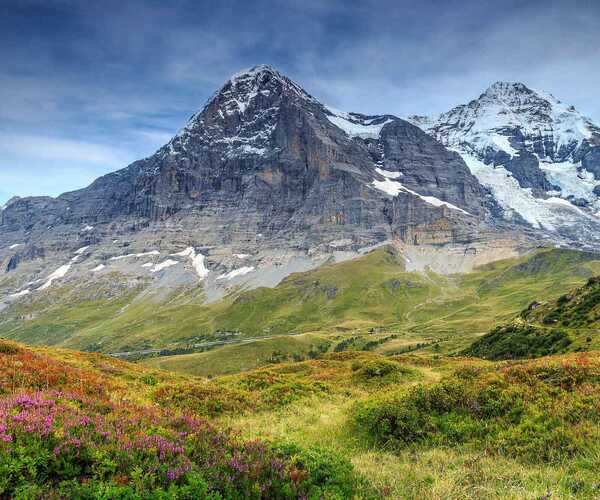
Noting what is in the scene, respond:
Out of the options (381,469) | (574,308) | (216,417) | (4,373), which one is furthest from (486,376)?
(574,308)

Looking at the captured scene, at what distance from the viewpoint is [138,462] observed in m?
8.37

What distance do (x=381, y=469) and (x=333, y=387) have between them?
1492 cm

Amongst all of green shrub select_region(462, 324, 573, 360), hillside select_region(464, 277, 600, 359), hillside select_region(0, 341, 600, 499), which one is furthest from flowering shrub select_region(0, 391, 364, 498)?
green shrub select_region(462, 324, 573, 360)

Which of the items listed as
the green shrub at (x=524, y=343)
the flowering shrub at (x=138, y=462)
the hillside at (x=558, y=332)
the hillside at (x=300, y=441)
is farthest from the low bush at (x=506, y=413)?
the green shrub at (x=524, y=343)

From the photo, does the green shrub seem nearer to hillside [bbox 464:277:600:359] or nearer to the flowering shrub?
hillside [bbox 464:277:600:359]

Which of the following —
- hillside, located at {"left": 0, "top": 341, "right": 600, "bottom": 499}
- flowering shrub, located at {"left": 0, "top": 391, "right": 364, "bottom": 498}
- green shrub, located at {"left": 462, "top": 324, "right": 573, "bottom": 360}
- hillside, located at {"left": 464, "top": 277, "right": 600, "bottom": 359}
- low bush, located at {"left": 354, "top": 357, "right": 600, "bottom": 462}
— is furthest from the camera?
green shrub, located at {"left": 462, "top": 324, "right": 573, "bottom": 360}

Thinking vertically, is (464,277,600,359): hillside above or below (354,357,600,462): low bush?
below

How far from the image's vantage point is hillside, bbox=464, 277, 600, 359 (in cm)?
5039

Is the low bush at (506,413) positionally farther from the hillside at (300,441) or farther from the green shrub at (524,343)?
the green shrub at (524,343)

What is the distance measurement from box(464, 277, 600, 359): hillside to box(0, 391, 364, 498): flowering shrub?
4433 centimetres

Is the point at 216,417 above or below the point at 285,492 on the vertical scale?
below

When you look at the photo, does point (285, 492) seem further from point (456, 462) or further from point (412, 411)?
point (412, 411)

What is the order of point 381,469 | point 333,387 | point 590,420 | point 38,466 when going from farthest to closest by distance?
point 333,387, point 590,420, point 381,469, point 38,466

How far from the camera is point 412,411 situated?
15336 millimetres
